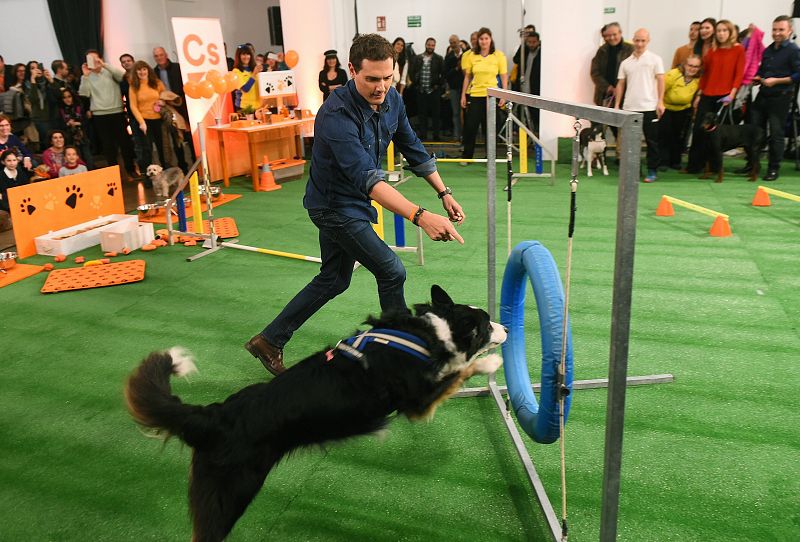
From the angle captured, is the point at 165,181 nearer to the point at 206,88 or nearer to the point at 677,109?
the point at 206,88

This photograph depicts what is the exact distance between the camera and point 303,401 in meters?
2.05

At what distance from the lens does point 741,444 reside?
8.84ft

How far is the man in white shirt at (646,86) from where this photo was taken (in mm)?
8164

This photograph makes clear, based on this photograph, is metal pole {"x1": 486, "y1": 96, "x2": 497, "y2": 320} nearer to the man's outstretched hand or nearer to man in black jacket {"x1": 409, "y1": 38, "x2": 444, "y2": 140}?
the man's outstretched hand

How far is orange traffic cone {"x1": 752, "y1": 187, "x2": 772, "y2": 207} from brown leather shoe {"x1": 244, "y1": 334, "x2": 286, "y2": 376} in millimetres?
5812

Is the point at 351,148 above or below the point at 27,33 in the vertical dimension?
below

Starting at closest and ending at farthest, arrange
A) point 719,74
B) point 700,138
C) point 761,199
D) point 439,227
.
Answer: point 439,227, point 761,199, point 719,74, point 700,138

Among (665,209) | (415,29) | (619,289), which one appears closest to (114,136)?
(415,29)

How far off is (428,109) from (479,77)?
305cm

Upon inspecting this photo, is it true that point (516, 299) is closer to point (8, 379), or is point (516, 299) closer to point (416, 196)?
point (8, 379)

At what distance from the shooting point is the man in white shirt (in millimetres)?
8164

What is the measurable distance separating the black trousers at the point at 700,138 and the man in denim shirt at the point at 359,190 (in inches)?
262

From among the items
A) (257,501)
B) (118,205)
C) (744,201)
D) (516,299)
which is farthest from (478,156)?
(257,501)

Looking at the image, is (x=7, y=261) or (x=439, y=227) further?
(x=7, y=261)
